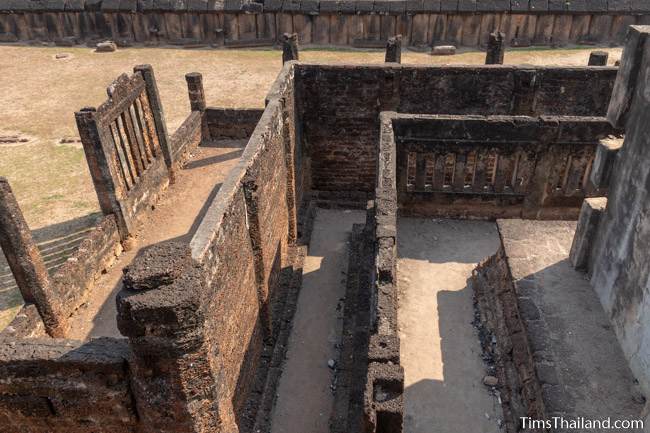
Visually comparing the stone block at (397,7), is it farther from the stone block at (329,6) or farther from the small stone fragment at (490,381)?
the small stone fragment at (490,381)

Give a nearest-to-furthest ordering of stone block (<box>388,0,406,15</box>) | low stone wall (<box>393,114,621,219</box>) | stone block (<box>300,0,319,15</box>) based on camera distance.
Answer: low stone wall (<box>393,114,621,219</box>)
stone block (<box>388,0,406,15</box>)
stone block (<box>300,0,319,15</box>)

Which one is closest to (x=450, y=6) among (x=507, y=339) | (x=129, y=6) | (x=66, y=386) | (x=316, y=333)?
(x=129, y=6)

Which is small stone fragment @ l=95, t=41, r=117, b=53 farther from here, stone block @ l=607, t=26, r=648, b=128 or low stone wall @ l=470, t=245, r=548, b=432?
stone block @ l=607, t=26, r=648, b=128

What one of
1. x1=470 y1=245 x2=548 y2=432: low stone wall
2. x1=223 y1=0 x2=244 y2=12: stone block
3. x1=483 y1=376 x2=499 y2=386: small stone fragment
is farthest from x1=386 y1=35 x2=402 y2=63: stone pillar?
x1=223 y1=0 x2=244 y2=12: stone block

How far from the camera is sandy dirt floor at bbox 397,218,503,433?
23.2 ft

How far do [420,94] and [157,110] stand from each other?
694 centimetres

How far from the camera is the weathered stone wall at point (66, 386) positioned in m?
5.09

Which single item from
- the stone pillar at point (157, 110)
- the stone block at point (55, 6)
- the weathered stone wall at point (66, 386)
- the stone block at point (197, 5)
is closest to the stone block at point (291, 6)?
the stone block at point (197, 5)

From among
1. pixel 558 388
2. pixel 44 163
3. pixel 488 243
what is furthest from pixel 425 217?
pixel 44 163

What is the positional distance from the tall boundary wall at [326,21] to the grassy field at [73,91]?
1.09 meters

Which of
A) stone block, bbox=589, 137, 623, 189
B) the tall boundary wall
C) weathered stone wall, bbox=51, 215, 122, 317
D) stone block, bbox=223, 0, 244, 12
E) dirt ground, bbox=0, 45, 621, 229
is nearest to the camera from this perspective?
stone block, bbox=589, 137, 623, 189

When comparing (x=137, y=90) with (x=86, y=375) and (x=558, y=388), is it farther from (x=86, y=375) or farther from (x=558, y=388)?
(x=558, y=388)

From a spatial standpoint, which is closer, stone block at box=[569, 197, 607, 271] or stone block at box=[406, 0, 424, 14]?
stone block at box=[569, 197, 607, 271]

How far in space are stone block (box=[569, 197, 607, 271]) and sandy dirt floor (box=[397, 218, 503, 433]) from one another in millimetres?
1809
